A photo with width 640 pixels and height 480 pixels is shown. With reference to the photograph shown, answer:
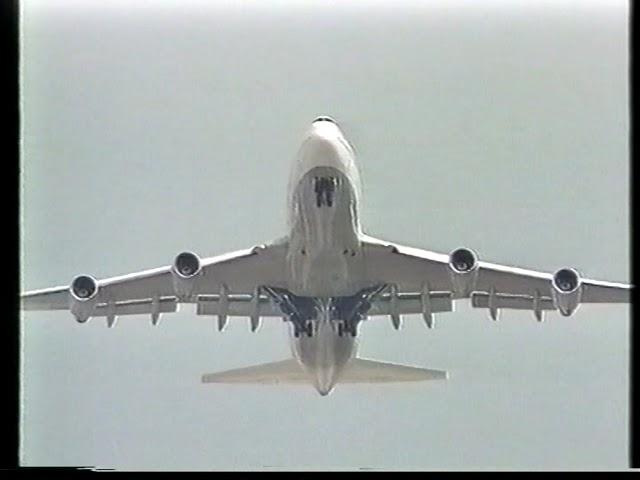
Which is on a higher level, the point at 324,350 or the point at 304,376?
the point at 324,350

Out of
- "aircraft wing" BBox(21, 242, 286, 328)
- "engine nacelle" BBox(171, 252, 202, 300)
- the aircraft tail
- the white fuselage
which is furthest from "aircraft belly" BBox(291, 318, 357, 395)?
"engine nacelle" BBox(171, 252, 202, 300)

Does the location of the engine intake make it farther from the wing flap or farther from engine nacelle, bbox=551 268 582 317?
engine nacelle, bbox=551 268 582 317

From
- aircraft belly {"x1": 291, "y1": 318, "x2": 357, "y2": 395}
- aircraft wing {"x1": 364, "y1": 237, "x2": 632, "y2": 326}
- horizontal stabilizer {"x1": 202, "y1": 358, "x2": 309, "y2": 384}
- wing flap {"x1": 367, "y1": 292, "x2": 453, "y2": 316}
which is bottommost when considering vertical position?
horizontal stabilizer {"x1": 202, "y1": 358, "x2": 309, "y2": 384}

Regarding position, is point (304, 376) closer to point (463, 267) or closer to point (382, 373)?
point (382, 373)

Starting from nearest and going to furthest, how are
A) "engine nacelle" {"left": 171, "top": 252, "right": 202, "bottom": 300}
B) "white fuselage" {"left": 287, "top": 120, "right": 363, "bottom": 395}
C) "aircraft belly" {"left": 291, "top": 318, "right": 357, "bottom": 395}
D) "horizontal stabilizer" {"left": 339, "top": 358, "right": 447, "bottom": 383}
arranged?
"white fuselage" {"left": 287, "top": 120, "right": 363, "bottom": 395}, "engine nacelle" {"left": 171, "top": 252, "right": 202, "bottom": 300}, "aircraft belly" {"left": 291, "top": 318, "right": 357, "bottom": 395}, "horizontal stabilizer" {"left": 339, "top": 358, "right": 447, "bottom": 383}

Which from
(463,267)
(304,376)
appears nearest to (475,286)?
(463,267)
